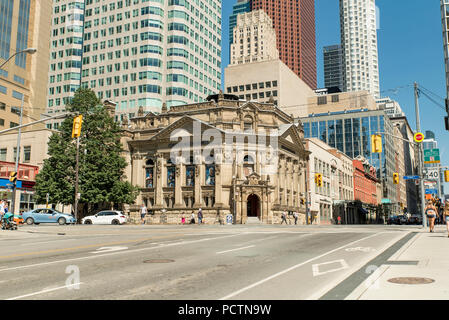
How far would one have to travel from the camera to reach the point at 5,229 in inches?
1111

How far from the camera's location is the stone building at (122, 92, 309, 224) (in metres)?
58.0

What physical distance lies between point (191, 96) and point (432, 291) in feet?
299

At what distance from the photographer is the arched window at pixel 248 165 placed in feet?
194

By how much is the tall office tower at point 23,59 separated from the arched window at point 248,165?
49.7m

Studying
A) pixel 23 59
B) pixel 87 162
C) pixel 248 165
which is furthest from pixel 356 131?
pixel 87 162

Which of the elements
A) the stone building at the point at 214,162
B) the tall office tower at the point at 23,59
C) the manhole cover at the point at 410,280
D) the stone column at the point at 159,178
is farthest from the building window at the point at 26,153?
the manhole cover at the point at 410,280

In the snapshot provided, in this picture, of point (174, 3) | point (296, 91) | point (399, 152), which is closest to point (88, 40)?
point (174, 3)

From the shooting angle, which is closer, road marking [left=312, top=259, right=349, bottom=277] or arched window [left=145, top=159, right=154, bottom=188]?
road marking [left=312, top=259, right=349, bottom=277]

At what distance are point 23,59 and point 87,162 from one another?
190 feet

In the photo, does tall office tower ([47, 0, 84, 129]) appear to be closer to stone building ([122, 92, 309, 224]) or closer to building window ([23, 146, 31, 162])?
building window ([23, 146, 31, 162])

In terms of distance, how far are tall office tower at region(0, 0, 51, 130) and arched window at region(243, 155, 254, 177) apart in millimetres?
49662

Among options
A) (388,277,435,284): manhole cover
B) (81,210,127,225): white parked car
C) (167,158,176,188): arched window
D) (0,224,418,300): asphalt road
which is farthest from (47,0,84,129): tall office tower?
(388,277,435,284): manhole cover

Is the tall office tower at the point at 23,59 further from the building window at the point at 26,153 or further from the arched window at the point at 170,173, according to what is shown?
the arched window at the point at 170,173

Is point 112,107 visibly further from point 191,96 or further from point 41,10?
point 41,10
